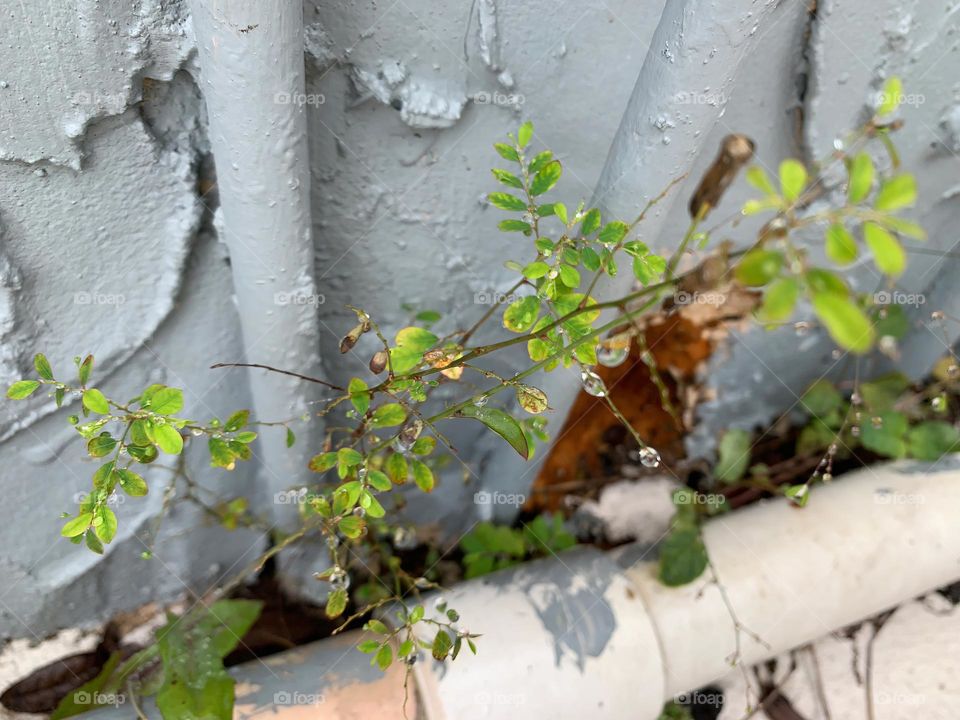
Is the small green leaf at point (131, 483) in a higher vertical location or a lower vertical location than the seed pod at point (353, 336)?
lower

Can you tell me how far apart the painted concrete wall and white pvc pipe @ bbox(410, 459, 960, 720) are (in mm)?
411

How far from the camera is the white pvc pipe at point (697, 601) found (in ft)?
4.35

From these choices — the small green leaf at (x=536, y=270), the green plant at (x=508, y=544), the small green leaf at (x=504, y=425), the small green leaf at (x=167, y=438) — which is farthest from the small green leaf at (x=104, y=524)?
the green plant at (x=508, y=544)

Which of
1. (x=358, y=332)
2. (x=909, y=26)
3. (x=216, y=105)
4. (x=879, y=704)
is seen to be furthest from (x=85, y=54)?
(x=879, y=704)

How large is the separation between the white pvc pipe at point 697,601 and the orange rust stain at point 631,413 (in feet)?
1.41

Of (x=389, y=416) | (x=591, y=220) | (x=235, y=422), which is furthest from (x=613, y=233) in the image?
(x=235, y=422)

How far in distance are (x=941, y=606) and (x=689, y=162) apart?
4.84 ft

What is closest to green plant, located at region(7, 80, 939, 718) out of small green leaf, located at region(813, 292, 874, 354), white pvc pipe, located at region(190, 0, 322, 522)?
small green leaf, located at region(813, 292, 874, 354)

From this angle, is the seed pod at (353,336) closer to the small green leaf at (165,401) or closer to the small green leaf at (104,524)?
the small green leaf at (165,401)

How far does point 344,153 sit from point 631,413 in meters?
1.16

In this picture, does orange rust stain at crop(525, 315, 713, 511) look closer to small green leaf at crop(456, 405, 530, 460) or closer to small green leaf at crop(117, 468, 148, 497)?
small green leaf at crop(456, 405, 530, 460)

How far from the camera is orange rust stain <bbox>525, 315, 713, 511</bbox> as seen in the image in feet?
6.35

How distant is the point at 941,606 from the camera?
1883 millimetres

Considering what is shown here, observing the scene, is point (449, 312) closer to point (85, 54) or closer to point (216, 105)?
point (216, 105)
